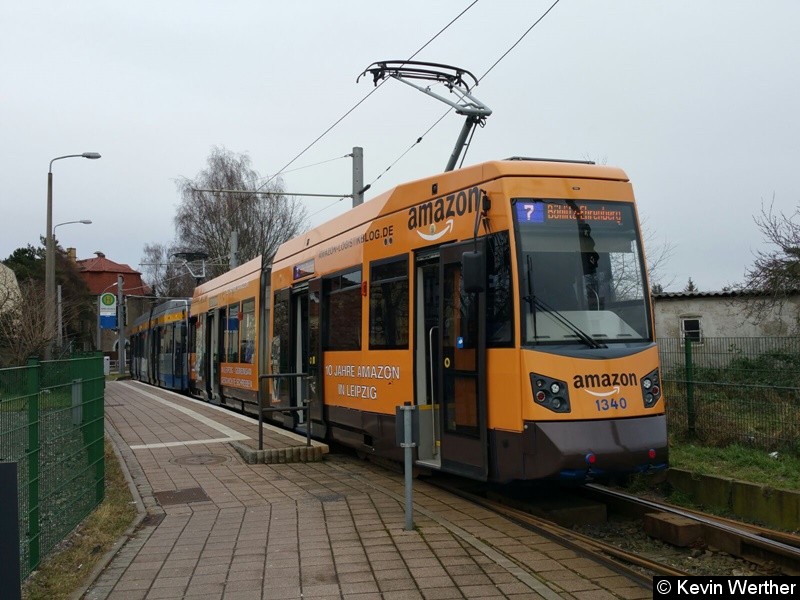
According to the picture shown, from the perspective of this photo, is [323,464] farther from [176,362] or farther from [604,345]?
[176,362]

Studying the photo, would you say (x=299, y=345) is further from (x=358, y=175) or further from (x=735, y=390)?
(x=358, y=175)

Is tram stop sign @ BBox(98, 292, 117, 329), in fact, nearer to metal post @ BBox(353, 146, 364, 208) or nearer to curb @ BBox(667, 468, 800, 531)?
metal post @ BBox(353, 146, 364, 208)

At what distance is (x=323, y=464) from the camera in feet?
36.4

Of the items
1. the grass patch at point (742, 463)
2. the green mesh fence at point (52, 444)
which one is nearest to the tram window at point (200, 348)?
A: the green mesh fence at point (52, 444)

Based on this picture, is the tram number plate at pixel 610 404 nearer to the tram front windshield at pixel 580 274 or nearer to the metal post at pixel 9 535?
the tram front windshield at pixel 580 274

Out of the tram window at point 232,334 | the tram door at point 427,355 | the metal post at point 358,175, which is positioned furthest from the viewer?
the metal post at point 358,175

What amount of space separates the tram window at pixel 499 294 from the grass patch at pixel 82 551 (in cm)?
382

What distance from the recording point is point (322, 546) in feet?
21.6

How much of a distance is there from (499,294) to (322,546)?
A: 2.75 meters

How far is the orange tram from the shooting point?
23.5 ft

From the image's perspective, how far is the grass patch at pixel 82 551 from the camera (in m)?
5.71

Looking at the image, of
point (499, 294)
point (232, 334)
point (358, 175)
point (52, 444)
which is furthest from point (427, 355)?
point (358, 175)

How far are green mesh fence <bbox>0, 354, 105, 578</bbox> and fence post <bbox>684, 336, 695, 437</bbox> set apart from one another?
7.58 m

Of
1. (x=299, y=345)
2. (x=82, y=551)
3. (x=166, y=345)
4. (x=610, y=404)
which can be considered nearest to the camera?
(x=82, y=551)
